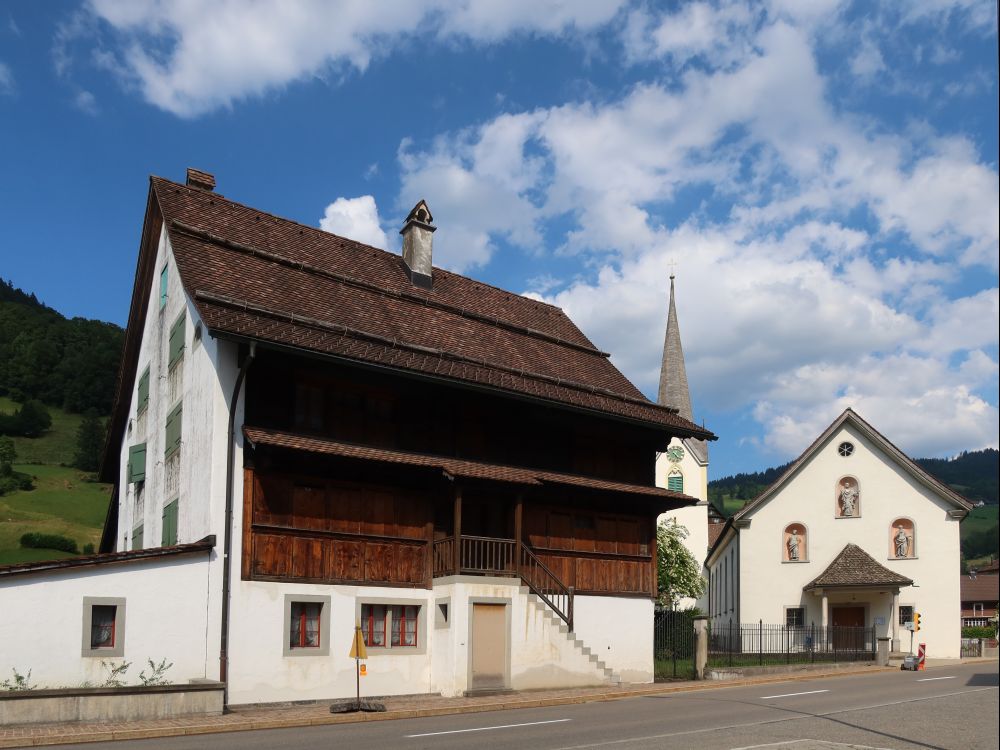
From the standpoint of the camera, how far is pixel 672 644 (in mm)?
30141

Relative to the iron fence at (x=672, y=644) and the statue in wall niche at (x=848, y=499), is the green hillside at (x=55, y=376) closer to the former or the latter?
the statue in wall niche at (x=848, y=499)

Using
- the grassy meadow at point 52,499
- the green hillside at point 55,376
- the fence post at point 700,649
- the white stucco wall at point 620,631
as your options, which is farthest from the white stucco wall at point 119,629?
the green hillside at point 55,376

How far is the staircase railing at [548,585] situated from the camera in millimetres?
24795

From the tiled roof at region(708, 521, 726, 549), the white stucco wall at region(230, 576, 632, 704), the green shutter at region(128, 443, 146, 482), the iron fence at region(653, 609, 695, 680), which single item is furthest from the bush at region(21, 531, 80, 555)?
the white stucco wall at region(230, 576, 632, 704)

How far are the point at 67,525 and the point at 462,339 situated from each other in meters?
52.8

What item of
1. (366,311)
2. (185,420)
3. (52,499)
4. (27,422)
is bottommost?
(52,499)

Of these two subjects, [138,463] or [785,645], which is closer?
[138,463]

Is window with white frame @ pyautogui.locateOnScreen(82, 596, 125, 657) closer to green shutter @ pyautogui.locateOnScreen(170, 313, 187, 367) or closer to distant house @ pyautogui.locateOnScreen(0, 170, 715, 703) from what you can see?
distant house @ pyautogui.locateOnScreen(0, 170, 715, 703)

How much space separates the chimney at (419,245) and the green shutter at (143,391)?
7506mm

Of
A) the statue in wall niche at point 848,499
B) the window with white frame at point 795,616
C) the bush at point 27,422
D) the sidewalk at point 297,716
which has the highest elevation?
the bush at point 27,422

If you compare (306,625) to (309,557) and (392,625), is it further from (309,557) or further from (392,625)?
(392,625)

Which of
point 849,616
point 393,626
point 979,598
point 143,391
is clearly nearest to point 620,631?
point 393,626

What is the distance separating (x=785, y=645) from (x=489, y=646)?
16.8m

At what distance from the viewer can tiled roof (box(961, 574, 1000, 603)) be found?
9388 cm
